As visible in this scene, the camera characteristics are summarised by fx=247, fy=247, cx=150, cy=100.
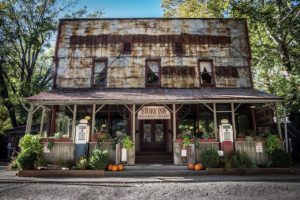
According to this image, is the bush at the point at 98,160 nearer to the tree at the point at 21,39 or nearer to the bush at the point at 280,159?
the bush at the point at 280,159

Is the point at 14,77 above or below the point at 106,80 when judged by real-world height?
above

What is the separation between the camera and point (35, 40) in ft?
72.3

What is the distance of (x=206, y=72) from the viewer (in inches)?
630

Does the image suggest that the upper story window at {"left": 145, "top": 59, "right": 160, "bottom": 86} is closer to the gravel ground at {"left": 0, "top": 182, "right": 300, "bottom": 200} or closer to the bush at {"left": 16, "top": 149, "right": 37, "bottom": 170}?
the bush at {"left": 16, "top": 149, "right": 37, "bottom": 170}

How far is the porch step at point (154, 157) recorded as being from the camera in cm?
1352

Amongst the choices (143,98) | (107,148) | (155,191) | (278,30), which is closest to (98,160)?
(107,148)

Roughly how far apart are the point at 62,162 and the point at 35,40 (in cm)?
1494

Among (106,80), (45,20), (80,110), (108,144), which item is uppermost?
(45,20)

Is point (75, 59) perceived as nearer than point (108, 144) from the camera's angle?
No

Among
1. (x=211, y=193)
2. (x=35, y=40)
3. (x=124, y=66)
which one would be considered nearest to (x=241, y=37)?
(x=124, y=66)

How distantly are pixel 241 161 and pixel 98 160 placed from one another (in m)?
6.31

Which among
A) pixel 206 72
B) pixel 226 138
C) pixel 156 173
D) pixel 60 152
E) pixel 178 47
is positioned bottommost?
pixel 156 173

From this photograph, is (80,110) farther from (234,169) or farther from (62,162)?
(234,169)

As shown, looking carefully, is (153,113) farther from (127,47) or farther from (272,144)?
(272,144)
